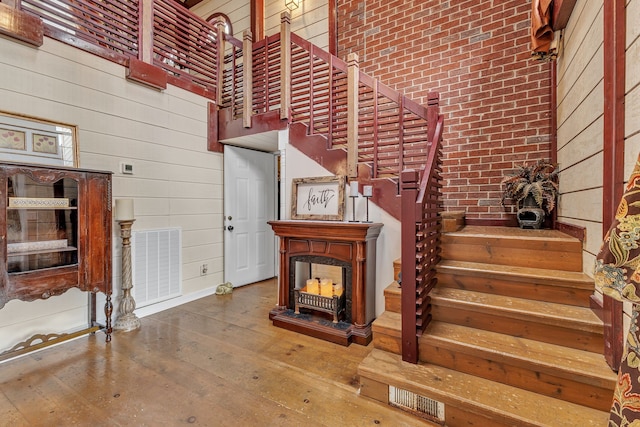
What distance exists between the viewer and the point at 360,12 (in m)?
3.90

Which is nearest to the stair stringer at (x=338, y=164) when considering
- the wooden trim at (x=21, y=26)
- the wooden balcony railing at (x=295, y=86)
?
the wooden balcony railing at (x=295, y=86)

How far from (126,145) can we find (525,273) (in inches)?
144

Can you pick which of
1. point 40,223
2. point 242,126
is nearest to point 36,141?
point 40,223

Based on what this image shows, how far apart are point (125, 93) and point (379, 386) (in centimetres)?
345

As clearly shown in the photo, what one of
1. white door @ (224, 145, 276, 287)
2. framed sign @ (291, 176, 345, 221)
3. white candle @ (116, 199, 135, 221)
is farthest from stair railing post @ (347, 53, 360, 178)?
white candle @ (116, 199, 135, 221)

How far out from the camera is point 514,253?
216 centimetres

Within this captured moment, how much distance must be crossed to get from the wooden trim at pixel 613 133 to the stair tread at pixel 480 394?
1.04ft

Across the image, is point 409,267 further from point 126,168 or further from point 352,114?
point 126,168

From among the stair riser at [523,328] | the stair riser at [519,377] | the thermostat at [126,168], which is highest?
the thermostat at [126,168]

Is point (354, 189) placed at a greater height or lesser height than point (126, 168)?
lesser

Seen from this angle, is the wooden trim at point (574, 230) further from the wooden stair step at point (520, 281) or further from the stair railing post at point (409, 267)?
the stair railing post at point (409, 267)

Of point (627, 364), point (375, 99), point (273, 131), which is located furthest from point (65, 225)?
point (627, 364)

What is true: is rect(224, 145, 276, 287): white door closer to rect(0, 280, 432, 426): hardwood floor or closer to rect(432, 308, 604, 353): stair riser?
rect(0, 280, 432, 426): hardwood floor

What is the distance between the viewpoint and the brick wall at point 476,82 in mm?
2939
